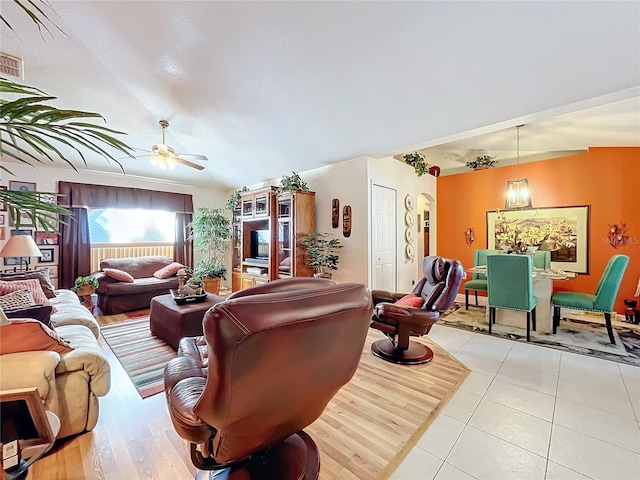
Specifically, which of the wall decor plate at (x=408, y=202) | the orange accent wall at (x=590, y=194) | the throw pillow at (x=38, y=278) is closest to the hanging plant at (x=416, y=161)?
the wall decor plate at (x=408, y=202)

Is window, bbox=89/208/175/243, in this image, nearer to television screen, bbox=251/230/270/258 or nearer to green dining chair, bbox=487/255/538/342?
television screen, bbox=251/230/270/258

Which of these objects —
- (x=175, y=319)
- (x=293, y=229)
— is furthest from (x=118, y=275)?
(x=293, y=229)

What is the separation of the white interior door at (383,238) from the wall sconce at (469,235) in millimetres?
1721

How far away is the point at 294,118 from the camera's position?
360 centimetres

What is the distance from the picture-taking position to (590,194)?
4.20 metres

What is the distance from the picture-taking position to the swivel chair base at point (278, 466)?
1382 millimetres

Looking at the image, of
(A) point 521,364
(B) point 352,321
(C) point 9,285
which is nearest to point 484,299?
(A) point 521,364


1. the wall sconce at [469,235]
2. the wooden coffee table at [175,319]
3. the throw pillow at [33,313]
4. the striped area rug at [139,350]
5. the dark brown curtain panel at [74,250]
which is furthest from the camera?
the wall sconce at [469,235]

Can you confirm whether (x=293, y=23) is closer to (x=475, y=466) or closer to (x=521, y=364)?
(x=475, y=466)

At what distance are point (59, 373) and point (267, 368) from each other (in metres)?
1.62

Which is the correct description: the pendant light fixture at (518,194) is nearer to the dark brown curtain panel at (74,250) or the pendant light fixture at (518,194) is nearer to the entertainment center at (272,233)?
the entertainment center at (272,233)

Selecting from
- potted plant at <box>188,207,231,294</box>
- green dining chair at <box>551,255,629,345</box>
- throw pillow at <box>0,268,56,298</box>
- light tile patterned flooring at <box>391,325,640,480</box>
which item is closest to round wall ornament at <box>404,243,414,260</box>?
green dining chair at <box>551,255,629,345</box>

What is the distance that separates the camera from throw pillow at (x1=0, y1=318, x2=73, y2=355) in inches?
61.0

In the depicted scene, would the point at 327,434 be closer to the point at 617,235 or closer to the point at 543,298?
the point at 543,298
